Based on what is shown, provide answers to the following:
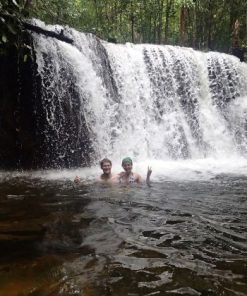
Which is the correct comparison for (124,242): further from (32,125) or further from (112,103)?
(112,103)

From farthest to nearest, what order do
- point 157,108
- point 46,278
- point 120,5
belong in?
point 120,5, point 157,108, point 46,278

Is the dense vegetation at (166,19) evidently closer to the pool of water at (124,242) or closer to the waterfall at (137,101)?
the waterfall at (137,101)

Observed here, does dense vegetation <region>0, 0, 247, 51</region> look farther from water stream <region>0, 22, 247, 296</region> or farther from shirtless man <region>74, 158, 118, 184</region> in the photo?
shirtless man <region>74, 158, 118, 184</region>

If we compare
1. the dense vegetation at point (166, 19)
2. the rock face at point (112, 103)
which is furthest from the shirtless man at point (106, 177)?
the dense vegetation at point (166, 19)

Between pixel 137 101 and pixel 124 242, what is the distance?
28.0ft

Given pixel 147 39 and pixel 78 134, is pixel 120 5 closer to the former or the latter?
pixel 147 39

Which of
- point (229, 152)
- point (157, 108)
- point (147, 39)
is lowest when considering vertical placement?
point (229, 152)

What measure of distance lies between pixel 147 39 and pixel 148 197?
692 inches

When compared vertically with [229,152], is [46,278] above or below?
below

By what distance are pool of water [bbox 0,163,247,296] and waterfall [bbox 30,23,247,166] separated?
157 inches

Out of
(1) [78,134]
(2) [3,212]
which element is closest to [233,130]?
(1) [78,134]

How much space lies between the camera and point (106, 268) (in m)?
3.57

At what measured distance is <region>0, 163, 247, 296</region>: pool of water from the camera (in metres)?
3.28

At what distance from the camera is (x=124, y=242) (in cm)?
423
